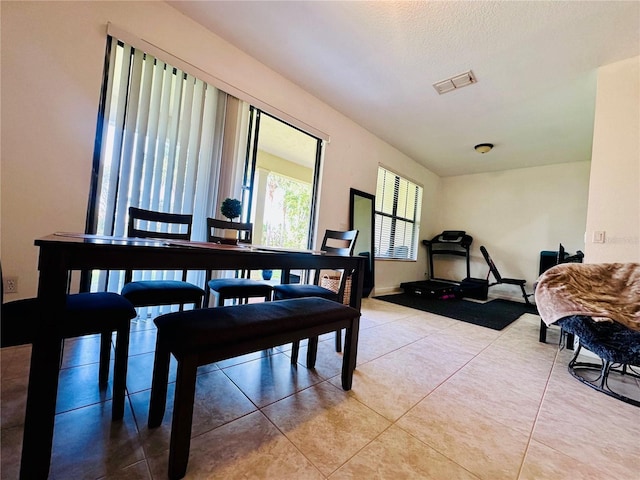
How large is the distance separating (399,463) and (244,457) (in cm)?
60

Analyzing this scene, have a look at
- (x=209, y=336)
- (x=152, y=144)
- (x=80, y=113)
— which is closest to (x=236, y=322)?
(x=209, y=336)

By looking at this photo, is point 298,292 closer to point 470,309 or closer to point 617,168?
point 617,168

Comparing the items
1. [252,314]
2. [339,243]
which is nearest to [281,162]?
[339,243]

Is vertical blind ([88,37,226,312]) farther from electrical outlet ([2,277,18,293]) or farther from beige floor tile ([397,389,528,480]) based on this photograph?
beige floor tile ([397,389,528,480])

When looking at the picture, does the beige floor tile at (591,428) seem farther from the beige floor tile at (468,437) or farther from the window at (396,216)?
the window at (396,216)

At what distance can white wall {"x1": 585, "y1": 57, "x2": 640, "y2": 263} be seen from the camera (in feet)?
7.03

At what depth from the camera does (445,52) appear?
2367mm

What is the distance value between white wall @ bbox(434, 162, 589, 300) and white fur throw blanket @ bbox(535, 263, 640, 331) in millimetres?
3475

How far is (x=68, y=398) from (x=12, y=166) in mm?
1549

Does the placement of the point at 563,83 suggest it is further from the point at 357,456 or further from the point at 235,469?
the point at 235,469

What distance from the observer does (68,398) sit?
1.19 m

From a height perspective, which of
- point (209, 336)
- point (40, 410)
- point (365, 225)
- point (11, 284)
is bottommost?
point (40, 410)

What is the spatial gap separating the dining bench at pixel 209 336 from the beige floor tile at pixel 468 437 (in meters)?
0.59

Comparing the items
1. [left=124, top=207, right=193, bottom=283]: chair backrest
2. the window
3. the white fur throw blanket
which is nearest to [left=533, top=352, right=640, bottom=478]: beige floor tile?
the white fur throw blanket
